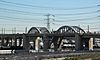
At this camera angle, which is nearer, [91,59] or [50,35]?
[91,59]

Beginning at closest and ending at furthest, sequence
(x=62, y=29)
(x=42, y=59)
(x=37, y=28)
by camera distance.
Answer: (x=42, y=59), (x=62, y=29), (x=37, y=28)

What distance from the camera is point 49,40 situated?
15225cm

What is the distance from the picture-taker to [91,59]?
5728 cm

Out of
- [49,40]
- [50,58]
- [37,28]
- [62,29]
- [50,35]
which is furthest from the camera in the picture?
[37,28]

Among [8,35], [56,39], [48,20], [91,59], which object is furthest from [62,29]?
[91,59]

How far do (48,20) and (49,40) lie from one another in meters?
33.9

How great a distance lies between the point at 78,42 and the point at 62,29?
38.1m

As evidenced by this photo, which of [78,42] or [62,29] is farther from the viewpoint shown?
[62,29]

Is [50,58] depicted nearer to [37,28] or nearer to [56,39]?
[56,39]

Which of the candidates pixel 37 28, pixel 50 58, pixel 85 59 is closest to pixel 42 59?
pixel 50 58

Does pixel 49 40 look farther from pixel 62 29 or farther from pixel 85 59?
pixel 85 59

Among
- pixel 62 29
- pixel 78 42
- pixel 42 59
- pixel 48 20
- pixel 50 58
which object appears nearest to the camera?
pixel 42 59

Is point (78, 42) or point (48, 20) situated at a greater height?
point (48, 20)

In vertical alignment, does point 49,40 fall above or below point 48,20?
below
